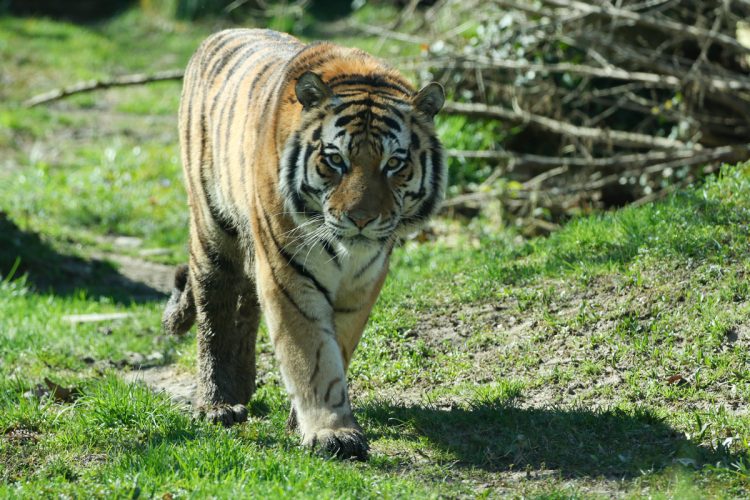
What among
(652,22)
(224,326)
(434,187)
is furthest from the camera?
(652,22)

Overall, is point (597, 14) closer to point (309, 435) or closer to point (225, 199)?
point (225, 199)

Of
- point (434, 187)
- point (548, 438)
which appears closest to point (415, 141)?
point (434, 187)

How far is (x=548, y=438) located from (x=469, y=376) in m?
1.02

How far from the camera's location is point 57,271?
9.03 meters

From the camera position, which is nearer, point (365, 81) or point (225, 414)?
point (365, 81)

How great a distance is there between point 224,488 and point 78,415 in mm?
1552

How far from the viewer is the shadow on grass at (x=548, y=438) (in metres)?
4.55

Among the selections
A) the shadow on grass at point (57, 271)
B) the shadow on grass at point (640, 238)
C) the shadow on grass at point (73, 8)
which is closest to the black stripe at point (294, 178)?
the shadow on grass at point (640, 238)

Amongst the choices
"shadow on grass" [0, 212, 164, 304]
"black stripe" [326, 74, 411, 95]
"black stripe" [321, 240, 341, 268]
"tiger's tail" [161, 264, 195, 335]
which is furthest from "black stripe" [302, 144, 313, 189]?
"shadow on grass" [0, 212, 164, 304]

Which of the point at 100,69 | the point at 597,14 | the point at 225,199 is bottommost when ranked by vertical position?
the point at 100,69

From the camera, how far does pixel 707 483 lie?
422 centimetres

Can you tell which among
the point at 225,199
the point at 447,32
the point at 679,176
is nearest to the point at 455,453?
the point at 225,199

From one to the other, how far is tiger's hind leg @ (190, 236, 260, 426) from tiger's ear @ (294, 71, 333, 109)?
4.47 ft

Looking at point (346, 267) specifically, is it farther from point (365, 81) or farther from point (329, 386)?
point (365, 81)
